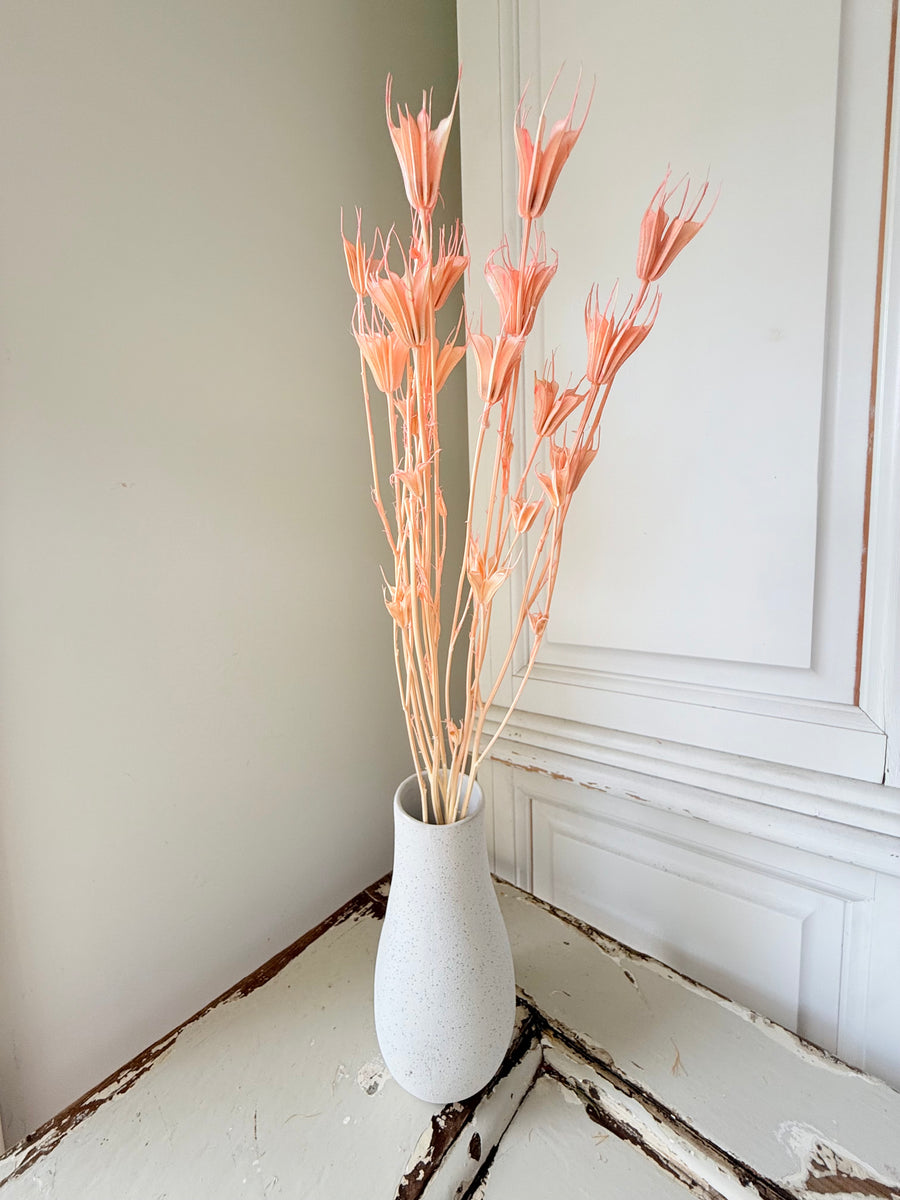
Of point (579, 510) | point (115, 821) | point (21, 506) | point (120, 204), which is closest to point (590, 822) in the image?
point (579, 510)

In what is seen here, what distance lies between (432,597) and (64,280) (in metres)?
0.40

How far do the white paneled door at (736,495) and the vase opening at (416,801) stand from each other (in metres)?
0.25

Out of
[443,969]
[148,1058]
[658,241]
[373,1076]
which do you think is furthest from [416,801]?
[658,241]

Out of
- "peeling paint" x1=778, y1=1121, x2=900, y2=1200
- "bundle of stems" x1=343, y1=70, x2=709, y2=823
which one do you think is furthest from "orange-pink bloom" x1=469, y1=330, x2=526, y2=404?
"peeling paint" x1=778, y1=1121, x2=900, y2=1200

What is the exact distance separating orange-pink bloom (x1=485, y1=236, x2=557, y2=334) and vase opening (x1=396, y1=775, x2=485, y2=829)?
34cm

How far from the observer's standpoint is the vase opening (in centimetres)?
44

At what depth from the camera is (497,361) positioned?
35cm

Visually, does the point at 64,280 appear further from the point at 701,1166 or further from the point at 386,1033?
the point at 701,1166

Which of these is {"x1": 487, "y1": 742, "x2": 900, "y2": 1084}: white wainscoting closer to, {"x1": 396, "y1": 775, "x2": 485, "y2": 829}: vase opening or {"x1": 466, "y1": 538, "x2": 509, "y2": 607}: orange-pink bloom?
{"x1": 396, "y1": 775, "x2": 485, "y2": 829}: vase opening

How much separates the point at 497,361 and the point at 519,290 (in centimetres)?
4

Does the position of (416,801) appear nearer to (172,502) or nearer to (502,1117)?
(502,1117)

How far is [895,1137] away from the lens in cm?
43

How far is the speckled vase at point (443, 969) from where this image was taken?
42cm

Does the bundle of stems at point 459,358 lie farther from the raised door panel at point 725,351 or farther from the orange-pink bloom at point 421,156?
the raised door panel at point 725,351
